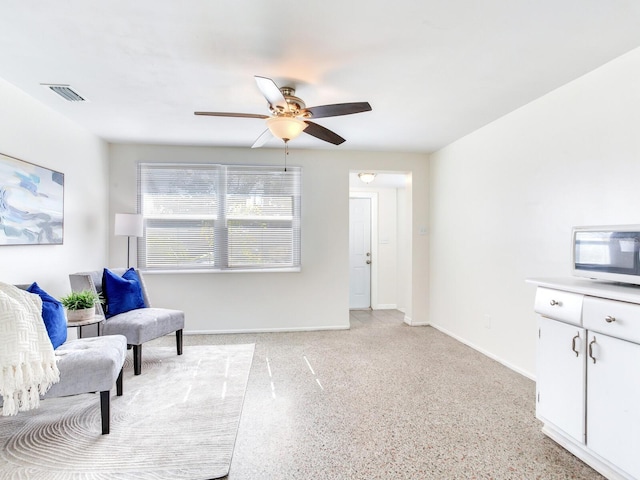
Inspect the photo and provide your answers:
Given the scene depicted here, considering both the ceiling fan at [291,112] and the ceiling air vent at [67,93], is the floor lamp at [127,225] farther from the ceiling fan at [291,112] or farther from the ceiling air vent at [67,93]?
the ceiling fan at [291,112]

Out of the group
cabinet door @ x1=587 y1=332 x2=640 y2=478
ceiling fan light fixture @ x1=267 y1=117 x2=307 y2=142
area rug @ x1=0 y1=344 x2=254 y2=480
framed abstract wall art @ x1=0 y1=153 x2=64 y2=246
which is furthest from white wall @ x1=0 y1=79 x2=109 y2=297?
cabinet door @ x1=587 y1=332 x2=640 y2=478

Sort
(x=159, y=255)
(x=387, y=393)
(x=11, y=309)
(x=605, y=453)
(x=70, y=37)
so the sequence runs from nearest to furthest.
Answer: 1. (x=605, y=453)
2. (x=11, y=309)
3. (x=70, y=37)
4. (x=387, y=393)
5. (x=159, y=255)

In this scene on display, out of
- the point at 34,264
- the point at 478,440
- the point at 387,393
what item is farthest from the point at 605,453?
the point at 34,264

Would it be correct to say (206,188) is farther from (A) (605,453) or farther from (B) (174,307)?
(A) (605,453)

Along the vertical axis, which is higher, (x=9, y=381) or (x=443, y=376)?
(x=9, y=381)

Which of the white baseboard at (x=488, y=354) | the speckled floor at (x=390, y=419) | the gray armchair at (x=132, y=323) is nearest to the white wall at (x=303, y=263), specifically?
the white baseboard at (x=488, y=354)

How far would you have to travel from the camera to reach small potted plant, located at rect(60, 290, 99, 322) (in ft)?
8.68

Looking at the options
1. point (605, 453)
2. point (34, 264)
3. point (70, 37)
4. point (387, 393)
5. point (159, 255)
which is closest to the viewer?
point (605, 453)

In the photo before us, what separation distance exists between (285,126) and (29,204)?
220 cm

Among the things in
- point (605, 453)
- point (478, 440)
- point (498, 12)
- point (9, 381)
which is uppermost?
point (498, 12)

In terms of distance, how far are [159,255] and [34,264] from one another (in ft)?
4.74

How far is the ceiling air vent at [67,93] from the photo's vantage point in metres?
2.68

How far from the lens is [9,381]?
179 centimetres

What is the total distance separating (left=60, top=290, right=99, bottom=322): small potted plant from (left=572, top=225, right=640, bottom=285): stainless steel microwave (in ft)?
11.3
